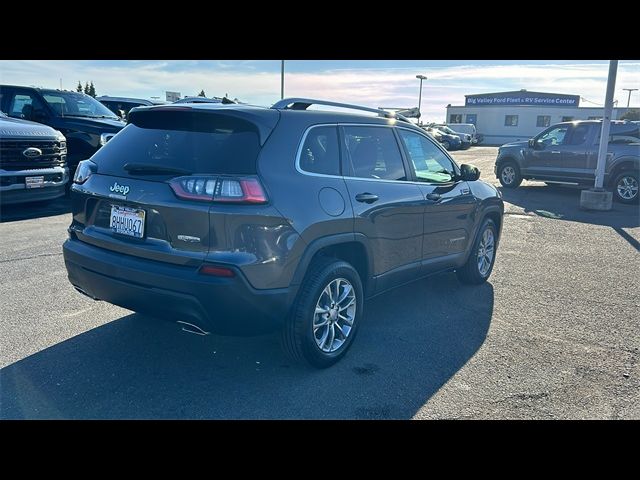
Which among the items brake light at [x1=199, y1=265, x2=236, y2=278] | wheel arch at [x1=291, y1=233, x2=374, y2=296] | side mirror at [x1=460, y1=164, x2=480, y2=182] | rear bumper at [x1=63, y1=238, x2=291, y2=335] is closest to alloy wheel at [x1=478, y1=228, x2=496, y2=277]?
side mirror at [x1=460, y1=164, x2=480, y2=182]

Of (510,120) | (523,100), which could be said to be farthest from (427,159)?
(523,100)

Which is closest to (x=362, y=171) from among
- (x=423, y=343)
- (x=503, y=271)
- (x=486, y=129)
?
(x=423, y=343)

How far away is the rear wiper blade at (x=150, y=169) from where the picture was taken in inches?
126

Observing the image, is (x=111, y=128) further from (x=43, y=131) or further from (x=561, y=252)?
(x=561, y=252)

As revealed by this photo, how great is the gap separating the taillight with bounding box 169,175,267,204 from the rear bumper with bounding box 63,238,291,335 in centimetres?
42

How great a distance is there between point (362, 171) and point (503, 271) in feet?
10.7

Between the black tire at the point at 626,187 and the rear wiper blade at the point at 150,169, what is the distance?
12.1 metres

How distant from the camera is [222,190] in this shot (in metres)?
3.06

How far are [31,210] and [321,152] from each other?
749cm

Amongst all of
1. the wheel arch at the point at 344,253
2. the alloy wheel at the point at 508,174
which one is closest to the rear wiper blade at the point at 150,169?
the wheel arch at the point at 344,253

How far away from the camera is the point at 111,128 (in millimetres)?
10414

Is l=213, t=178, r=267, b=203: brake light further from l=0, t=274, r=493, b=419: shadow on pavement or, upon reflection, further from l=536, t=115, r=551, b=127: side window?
l=536, t=115, r=551, b=127: side window

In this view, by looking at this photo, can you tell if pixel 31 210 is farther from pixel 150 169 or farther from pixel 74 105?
pixel 150 169

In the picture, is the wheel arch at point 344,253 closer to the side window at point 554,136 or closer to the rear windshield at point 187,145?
the rear windshield at point 187,145
